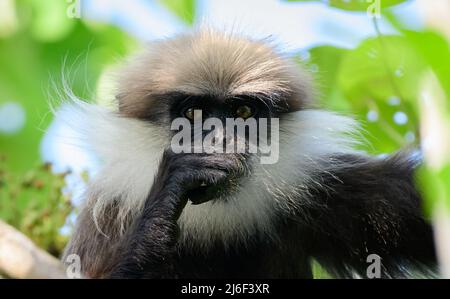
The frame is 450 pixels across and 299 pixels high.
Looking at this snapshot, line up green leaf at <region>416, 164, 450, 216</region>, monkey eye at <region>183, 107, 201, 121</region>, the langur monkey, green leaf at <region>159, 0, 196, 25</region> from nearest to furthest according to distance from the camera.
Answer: green leaf at <region>416, 164, 450, 216</region> < monkey eye at <region>183, 107, 201, 121</region> < the langur monkey < green leaf at <region>159, 0, 196, 25</region>

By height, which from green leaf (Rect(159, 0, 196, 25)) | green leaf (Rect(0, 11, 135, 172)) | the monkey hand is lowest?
the monkey hand

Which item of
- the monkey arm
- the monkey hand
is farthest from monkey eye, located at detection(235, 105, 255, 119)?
the monkey arm

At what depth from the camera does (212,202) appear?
4859 millimetres

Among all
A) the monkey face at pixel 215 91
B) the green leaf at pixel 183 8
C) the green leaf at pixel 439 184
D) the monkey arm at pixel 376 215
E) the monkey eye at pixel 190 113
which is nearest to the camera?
the green leaf at pixel 439 184

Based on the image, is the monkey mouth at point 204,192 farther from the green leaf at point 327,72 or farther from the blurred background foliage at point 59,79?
the green leaf at point 327,72

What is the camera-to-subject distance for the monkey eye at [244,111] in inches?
193

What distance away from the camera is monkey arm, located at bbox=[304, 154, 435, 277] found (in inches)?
209

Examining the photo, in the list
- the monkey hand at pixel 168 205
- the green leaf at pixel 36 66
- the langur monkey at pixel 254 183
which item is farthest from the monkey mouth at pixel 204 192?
the green leaf at pixel 36 66

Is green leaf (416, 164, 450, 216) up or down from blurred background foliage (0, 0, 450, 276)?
down

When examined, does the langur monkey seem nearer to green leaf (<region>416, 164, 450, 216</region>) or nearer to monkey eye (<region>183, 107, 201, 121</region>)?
monkey eye (<region>183, 107, 201, 121</region>)

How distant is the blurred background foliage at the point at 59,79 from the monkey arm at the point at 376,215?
331mm

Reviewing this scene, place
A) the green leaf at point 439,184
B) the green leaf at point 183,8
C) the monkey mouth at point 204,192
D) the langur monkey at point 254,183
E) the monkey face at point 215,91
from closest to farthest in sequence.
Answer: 1. the green leaf at point 439,184
2. the monkey mouth at point 204,192
3. the monkey face at point 215,91
4. the langur monkey at point 254,183
5. the green leaf at point 183,8

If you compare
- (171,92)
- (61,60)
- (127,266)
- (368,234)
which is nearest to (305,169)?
(368,234)

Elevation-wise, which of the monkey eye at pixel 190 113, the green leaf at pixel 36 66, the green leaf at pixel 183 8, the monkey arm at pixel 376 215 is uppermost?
the green leaf at pixel 183 8
